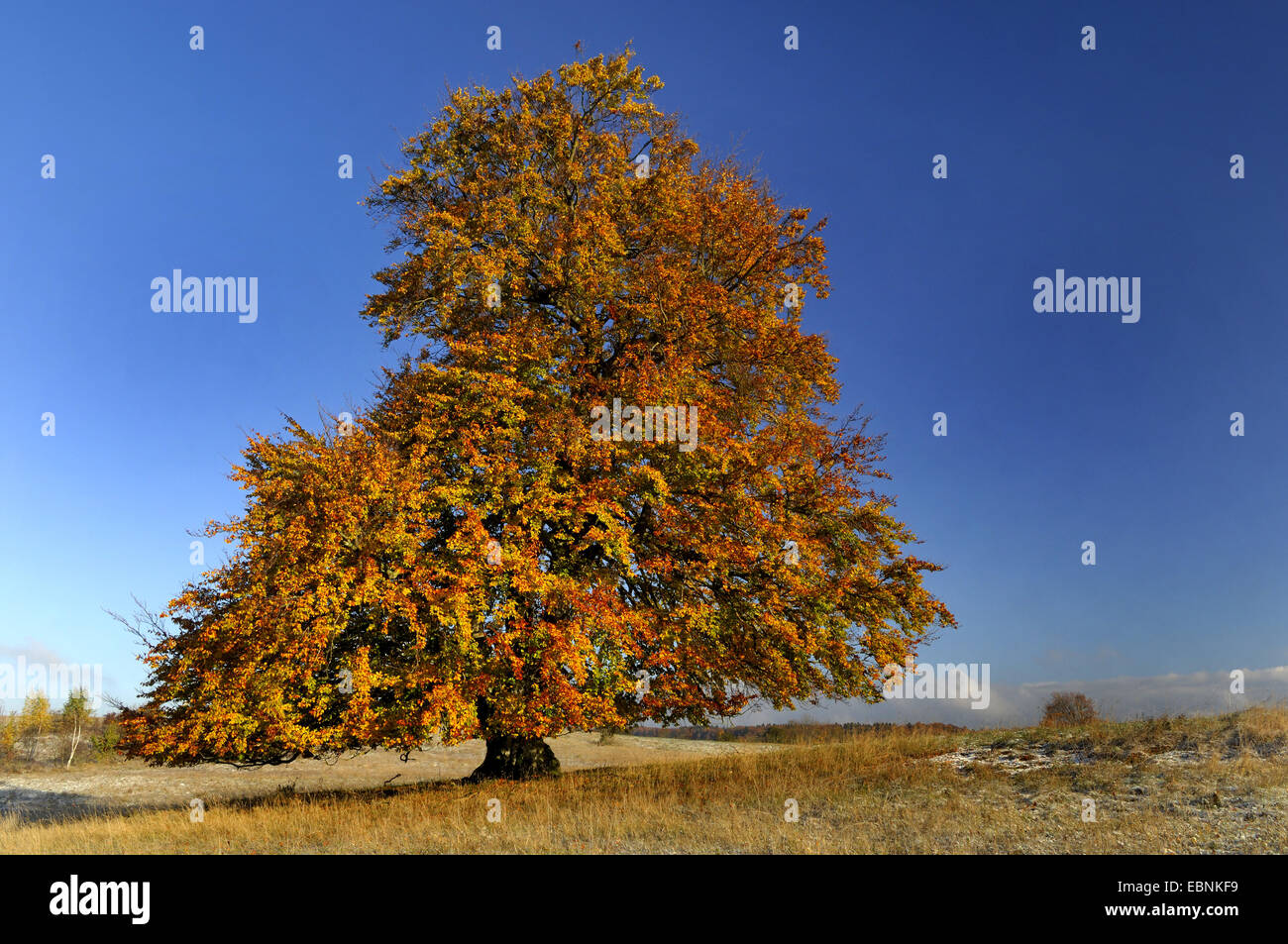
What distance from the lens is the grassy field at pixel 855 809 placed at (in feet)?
39.5

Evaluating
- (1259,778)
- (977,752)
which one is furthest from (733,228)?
(1259,778)

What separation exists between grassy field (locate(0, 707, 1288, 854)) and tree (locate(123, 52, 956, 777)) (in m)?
1.66

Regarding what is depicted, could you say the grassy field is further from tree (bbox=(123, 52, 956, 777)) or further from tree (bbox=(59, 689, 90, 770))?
tree (bbox=(59, 689, 90, 770))

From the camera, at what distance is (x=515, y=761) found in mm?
21578

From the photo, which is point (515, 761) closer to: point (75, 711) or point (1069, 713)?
point (1069, 713)

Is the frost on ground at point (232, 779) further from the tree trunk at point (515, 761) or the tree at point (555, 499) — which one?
the tree at point (555, 499)

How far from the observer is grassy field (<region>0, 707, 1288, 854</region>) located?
12.0 metres

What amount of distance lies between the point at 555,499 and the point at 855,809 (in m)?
8.67

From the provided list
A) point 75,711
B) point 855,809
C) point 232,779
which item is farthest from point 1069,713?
point 75,711

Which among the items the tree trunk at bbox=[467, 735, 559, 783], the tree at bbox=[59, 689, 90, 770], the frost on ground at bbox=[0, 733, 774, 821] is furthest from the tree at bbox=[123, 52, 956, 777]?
the tree at bbox=[59, 689, 90, 770]

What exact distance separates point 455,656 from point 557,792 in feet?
13.6
